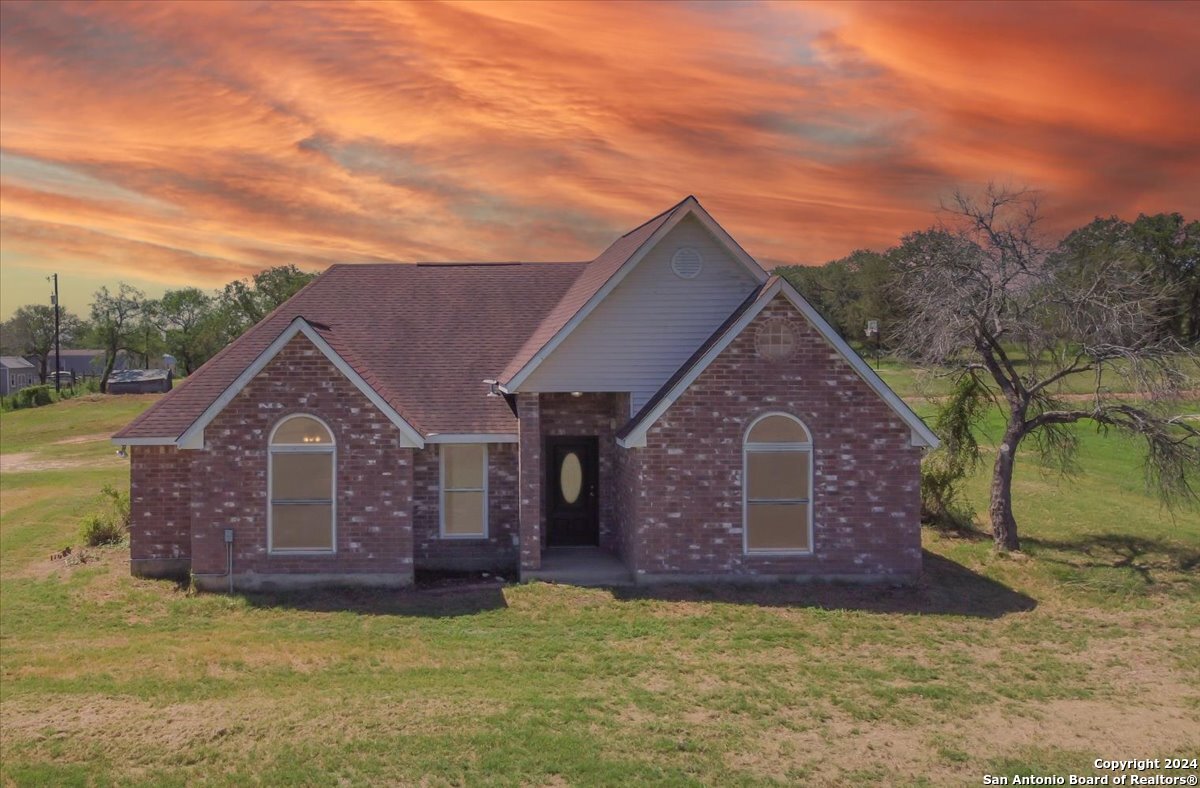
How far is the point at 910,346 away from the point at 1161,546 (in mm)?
6854

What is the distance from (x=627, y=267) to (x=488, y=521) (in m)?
5.66

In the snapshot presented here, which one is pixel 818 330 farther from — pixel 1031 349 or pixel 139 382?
pixel 139 382

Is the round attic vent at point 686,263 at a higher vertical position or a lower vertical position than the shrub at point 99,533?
higher

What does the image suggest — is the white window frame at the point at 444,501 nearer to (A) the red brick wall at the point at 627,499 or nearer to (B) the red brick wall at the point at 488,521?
(B) the red brick wall at the point at 488,521

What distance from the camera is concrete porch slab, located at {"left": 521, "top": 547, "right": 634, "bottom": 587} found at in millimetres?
15289

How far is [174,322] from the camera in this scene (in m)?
96.5

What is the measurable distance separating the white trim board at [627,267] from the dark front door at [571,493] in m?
2.47

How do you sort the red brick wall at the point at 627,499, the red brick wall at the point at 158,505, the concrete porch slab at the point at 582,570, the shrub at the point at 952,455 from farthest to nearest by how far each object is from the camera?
the shrub at the point at 952,455, the red brick wall at the point at 158,505, the concrete porch slab at the point at 582,570, the red brick wall at the point at 627,499

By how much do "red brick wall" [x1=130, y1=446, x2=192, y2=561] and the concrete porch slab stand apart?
6.83 metres

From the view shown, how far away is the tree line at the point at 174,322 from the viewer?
69250 millimetres

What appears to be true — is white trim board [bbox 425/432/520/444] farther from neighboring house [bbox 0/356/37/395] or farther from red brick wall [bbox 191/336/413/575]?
neighboring house [bbox 0/356/37/395]

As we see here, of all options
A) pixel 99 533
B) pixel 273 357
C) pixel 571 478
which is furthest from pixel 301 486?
pixel 99 533

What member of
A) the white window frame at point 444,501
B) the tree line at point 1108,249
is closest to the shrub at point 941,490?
the white window frame at point 444,501

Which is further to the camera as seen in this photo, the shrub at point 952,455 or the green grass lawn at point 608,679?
the shrub at point 952,455
